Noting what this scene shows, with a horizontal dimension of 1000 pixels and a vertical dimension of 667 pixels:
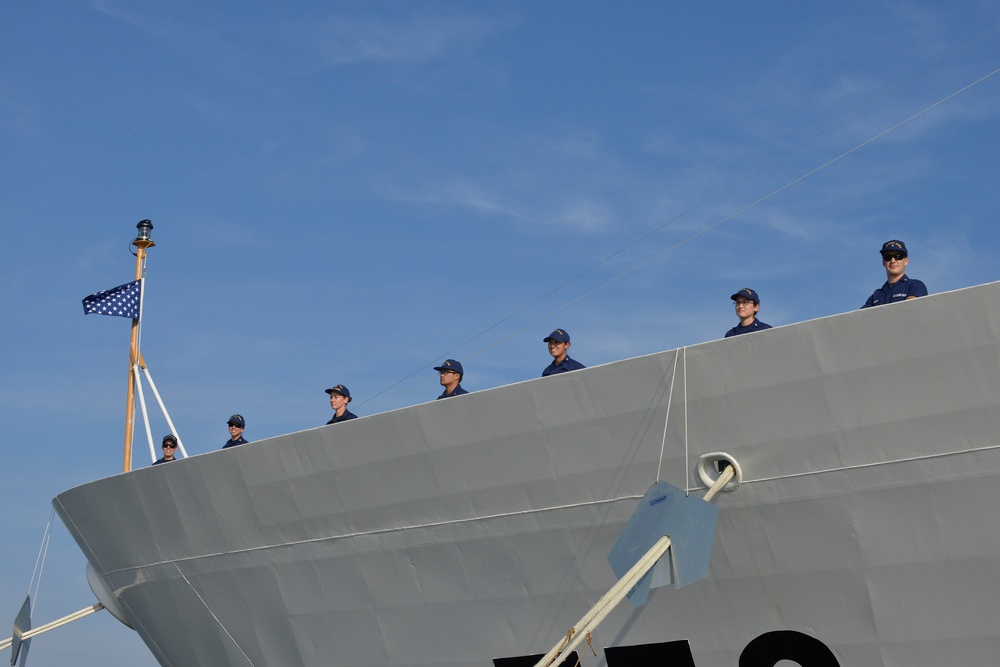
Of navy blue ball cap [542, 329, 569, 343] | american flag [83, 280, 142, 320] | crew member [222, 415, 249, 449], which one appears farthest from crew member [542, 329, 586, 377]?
american flag [83, 280, 142, 320]

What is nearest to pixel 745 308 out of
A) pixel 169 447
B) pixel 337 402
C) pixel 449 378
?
pixel 449 378

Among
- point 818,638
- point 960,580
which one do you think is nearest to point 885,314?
point 960,580

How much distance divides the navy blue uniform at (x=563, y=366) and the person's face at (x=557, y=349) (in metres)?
0.05

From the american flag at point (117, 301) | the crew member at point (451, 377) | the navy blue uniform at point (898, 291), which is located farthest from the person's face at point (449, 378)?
the american flag at point (117, 301)

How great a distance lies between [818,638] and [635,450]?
171 cm

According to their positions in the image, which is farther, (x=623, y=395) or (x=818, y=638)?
(x=623, y=395)

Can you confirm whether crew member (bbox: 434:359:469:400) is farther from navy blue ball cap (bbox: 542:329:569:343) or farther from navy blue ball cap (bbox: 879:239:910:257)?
navy blue ball cap (bbox: 879:239:910:257)

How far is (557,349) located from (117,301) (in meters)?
6.80

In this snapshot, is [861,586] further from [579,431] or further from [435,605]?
[435,605]

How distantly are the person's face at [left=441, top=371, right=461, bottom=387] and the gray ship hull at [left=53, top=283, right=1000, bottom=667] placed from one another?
679 mm

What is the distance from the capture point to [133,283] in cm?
1310

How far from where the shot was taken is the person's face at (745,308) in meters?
7.78

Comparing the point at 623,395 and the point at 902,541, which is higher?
the point at 623,395

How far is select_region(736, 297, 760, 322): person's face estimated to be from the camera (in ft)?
25.5
